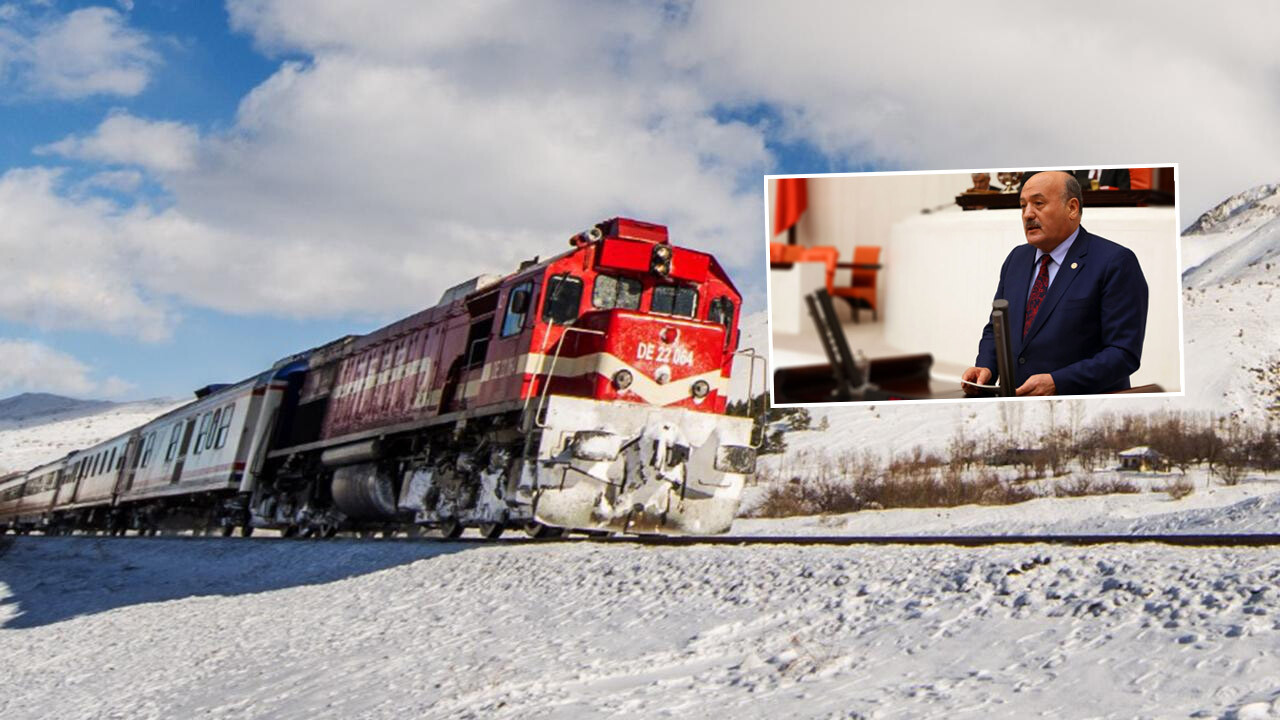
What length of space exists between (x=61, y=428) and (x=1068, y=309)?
438ft

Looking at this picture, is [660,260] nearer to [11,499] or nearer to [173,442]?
[173,442]

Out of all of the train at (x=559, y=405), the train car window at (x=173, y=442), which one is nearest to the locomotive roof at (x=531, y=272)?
the train at (x=559, y=405)

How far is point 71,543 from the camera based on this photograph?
24.7m

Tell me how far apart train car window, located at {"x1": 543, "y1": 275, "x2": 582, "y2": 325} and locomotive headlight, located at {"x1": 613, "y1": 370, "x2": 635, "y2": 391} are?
969 mm

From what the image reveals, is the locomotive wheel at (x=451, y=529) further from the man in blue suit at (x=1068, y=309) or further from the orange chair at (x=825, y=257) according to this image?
the man in blue suit at (x=1068, y=309)

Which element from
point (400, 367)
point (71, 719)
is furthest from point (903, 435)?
point (71, 719)

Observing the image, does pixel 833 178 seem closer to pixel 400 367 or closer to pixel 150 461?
pixel 400 367

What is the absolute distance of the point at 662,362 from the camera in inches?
521

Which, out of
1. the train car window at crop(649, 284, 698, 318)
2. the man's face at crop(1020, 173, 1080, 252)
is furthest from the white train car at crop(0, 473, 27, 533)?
the man's face at crop(1020, 173, 1080, 252)

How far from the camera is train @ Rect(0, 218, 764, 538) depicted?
40.3ft

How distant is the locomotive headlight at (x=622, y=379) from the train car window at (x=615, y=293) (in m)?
1.00

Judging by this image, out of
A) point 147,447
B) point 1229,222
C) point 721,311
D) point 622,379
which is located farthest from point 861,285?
point 1229,222

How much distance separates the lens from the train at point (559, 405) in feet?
40.3

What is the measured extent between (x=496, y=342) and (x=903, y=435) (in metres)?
40.8
